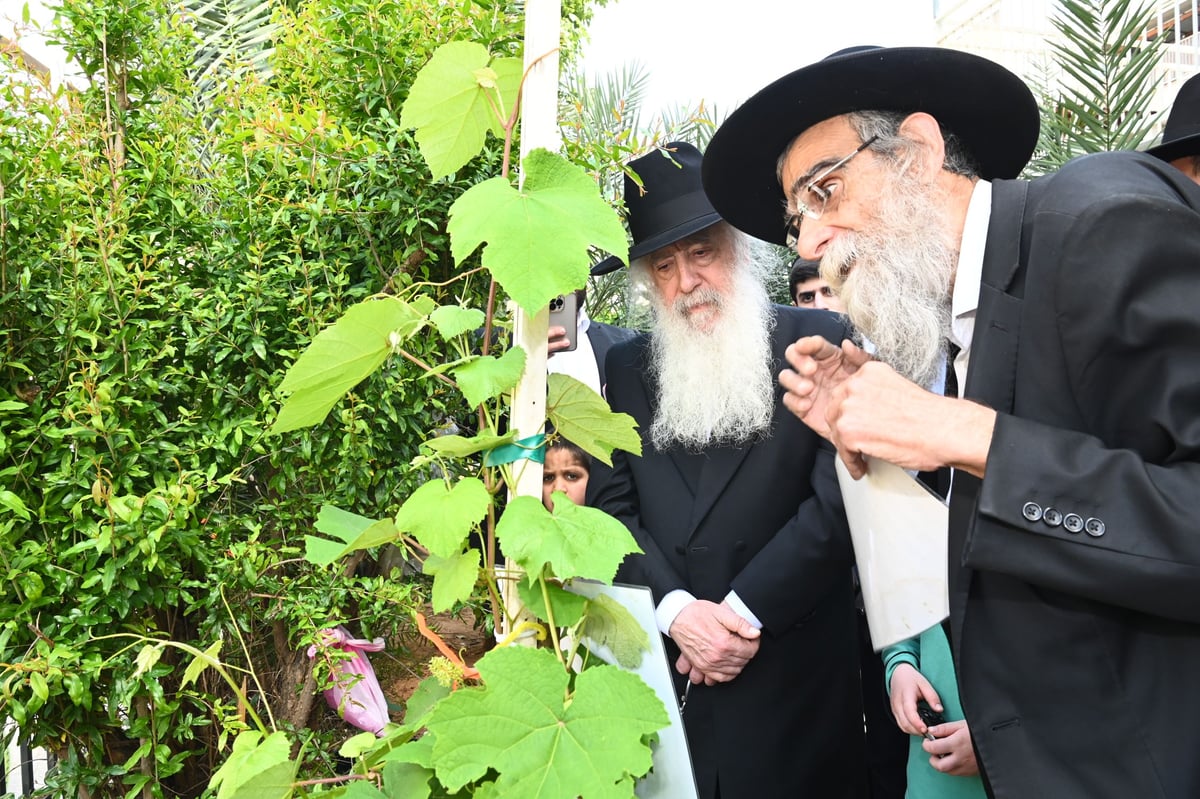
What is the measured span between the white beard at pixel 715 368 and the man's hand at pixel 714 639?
1.84ft

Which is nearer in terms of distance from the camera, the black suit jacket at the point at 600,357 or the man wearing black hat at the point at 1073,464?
the man wearing black hat at the point at 1073,464

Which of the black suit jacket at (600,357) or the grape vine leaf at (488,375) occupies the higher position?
the grape vine leaf at (488,375)

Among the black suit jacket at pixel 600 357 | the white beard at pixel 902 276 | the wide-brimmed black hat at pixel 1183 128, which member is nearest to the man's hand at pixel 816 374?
the white beard at pixel 902 276

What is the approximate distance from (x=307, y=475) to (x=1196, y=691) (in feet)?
6.24

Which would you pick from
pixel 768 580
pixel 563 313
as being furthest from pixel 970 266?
pixel 768 580

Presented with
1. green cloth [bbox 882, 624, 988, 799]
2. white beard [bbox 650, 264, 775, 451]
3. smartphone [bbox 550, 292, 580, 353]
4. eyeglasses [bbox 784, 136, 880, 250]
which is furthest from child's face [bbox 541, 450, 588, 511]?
smartphone [bbox 550, 292, 580, 353]

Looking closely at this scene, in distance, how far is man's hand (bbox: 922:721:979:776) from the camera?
2.29m

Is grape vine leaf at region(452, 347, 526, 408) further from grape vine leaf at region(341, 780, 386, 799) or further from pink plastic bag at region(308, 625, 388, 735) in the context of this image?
pink plastic bag at region(308, 625, 388, 735)

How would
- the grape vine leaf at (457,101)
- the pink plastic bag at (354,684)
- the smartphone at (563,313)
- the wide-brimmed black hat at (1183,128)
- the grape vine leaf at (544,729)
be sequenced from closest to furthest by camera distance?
the grape vine leaf at (544,729) → the grape vine leaf at (457,101) → the smartphone at (563,313) → the pink plastic bag at (354,684) → the wide-brimmed black hat at (1183,128)

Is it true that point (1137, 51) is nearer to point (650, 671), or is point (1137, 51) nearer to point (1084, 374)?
point (1084, 374)

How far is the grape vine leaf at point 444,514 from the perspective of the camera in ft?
3.84

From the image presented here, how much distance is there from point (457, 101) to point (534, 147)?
0.58 ft

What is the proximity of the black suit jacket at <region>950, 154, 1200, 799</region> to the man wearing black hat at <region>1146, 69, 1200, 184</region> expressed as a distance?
2101mm

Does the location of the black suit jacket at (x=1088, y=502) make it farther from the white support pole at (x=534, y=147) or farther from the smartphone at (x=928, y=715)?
the smartphone at (x=928, y=715)
